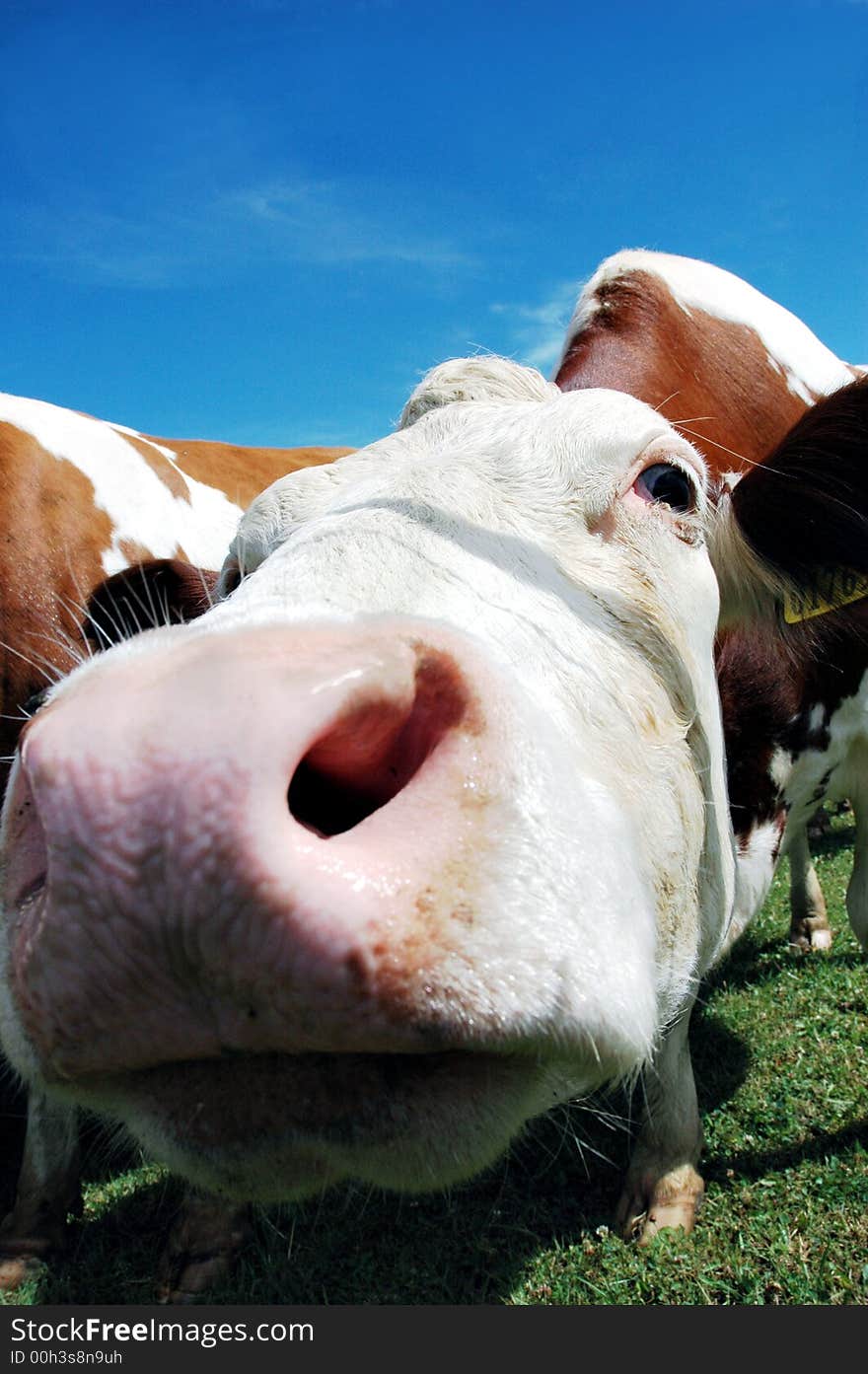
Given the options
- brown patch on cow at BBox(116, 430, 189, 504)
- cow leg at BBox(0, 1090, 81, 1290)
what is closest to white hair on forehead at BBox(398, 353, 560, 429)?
cow leg at BBox(0, 1090, 81, 1290)

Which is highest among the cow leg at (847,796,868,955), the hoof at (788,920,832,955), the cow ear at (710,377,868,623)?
the cow ear at (710,377,868,623)

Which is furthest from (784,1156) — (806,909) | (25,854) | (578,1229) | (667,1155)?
(25,854)

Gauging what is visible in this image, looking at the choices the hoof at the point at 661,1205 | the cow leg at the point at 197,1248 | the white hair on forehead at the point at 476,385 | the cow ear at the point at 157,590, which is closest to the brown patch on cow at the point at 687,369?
the white hair on forehead at the point at 476,385

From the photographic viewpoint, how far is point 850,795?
4.34 m

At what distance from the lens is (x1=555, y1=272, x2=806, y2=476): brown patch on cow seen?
11.7 feet

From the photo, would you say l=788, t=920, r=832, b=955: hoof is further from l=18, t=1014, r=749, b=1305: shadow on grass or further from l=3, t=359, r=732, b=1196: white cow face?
l=3, t=359, r=732, b=1196: white cow face

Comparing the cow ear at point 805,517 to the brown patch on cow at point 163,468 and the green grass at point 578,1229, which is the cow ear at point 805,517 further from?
the brown patch on cow at point 163,468

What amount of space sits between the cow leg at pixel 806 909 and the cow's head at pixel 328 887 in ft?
17.3

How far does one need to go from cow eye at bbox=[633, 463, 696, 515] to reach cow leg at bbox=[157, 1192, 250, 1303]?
110 inches

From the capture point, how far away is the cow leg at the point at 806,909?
6285 millimetres

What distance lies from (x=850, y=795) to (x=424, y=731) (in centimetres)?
371

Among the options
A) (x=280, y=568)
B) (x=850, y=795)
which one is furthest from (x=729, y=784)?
(x=280, y=568)

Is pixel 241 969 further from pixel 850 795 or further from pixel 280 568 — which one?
pixel 850 795

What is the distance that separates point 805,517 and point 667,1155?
7.70ft
